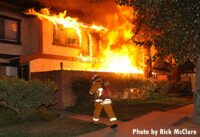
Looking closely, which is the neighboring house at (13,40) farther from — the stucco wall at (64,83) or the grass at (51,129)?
the grass at (51,129)

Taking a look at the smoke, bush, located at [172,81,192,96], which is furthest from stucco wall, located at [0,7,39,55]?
bush, located at [172,81,192,96]

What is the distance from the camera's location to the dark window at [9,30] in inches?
728

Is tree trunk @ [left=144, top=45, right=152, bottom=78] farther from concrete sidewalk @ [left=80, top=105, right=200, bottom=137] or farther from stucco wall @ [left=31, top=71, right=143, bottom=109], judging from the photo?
concrete sidewalk @ [left=80, top=105, right=200, bottom=137]

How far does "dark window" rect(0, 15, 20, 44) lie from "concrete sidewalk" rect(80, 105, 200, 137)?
9678mm

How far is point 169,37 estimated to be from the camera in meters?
9.41

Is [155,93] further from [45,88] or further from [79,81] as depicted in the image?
[45,88]

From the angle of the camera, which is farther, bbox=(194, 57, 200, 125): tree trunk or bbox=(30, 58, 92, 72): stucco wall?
bbox=(30, 58, 92, 72): stucco wall

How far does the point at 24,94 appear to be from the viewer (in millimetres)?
11094

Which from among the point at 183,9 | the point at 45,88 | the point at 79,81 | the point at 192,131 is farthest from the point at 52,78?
the point at 183,9

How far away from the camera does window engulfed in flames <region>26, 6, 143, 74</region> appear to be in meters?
22.0

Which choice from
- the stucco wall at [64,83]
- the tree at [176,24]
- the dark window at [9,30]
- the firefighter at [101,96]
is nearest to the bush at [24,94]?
the firefighter at [101,96]

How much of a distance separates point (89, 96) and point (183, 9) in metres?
7.62

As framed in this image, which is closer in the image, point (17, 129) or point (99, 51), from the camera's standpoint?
point (17, 129)

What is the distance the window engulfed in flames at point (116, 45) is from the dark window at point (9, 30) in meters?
3.88
